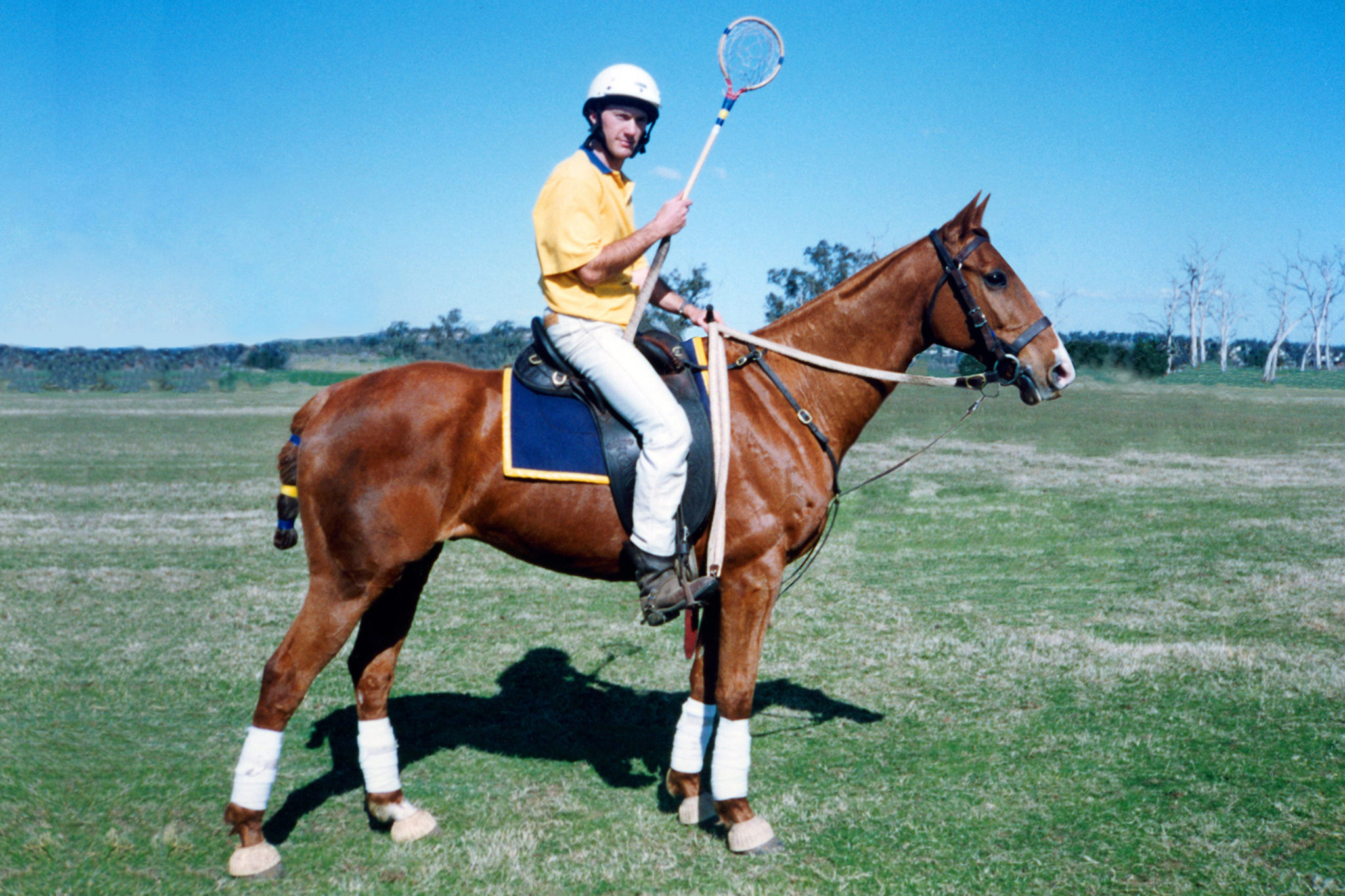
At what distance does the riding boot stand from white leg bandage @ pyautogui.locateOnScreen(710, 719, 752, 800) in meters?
0.65

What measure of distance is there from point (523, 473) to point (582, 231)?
1130mm

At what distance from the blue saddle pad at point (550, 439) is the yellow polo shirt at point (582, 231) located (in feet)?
1.45

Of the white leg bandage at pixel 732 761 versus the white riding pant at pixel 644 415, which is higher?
the white riding pant at pixel 644 415

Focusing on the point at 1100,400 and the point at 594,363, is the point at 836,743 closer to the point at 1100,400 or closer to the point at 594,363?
the point at 594,363

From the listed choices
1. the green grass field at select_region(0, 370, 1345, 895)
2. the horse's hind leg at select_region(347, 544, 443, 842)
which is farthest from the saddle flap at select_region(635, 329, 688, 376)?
the green grass field at select_region(0, 370, 1345, 895)

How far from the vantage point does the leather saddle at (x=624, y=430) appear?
176 inches

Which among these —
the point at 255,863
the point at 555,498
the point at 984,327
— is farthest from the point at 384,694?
the point at 984,327

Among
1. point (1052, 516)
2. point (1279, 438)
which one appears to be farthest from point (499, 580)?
point (1279, 438)

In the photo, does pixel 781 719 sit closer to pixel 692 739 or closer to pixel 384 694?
pixel 692 739

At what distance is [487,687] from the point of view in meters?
7.11

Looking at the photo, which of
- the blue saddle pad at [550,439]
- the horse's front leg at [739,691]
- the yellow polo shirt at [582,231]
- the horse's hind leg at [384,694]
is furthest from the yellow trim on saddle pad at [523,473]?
the horse's front leg at [739,691]

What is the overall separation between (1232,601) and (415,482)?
833 cm

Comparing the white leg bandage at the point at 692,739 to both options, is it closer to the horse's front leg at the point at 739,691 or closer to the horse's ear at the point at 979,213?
the horse's front leg at the point at 739,691

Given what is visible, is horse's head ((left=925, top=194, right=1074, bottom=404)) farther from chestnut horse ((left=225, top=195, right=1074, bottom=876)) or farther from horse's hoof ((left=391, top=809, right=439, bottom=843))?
horse's hoof ((left=391, top=809, right=439, bottom=843))
